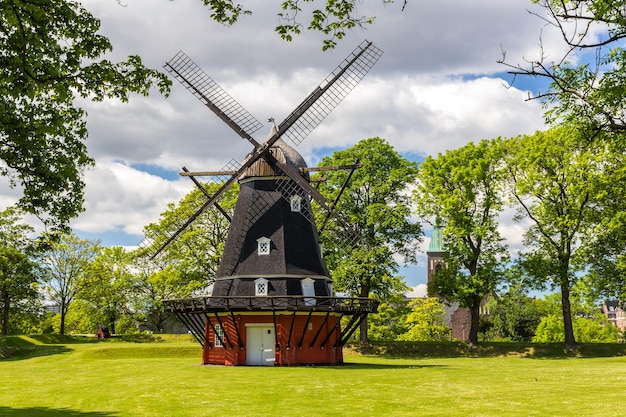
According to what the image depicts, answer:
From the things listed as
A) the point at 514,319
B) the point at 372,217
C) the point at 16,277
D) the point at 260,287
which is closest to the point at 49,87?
the point at 260,287

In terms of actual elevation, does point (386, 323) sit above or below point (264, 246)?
below

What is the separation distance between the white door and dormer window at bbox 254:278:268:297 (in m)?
1.80

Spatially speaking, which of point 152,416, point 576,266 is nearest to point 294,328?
point 152,416

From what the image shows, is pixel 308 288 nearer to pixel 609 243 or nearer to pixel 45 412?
pixel 45 412

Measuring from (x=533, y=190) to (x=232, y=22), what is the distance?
36.2 meters

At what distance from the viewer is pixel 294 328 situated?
108 ft

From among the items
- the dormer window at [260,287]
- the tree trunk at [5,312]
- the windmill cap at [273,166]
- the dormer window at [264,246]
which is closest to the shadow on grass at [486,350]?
the dormer window at [260,287]

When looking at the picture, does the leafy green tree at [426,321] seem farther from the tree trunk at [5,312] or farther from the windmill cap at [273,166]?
the tree trunk at [5,312]

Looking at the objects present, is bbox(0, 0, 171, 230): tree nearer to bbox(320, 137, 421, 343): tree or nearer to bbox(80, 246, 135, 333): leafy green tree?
bbox(320, 137, 421, 343): tree

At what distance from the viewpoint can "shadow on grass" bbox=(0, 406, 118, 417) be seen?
54.3ft

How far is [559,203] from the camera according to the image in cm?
4372

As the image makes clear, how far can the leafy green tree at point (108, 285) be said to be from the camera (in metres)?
61.7

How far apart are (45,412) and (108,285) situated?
4719cm

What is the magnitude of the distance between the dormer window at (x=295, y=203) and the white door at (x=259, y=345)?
21.7ft
